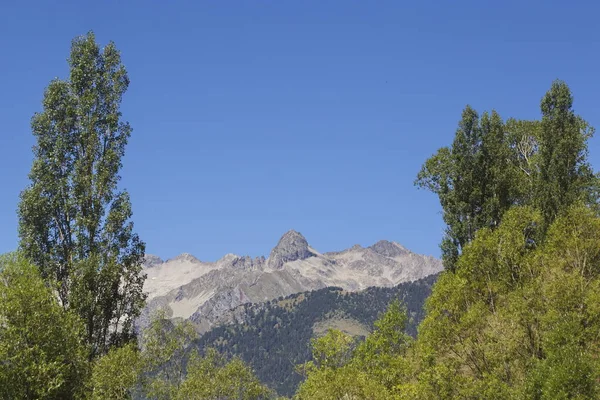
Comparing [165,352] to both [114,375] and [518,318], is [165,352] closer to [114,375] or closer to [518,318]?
[114,375]

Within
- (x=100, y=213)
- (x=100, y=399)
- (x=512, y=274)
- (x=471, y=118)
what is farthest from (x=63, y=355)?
(x=471, y=118)

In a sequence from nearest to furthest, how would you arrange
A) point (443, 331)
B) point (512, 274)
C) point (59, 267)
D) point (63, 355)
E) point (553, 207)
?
point (63, 355) < point (59, 267) < point (443, 331) < point (512, 274) < point (553, 207)

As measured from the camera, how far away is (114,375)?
52.5 metres

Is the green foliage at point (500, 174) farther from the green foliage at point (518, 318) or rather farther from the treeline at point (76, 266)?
the treeline at point (76, 266)

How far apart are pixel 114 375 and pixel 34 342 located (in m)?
7.05

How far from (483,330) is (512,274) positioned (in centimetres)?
1080

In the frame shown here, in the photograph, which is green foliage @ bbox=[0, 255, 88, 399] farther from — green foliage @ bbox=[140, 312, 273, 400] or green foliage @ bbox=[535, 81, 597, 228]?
green foliage @ bbox=[535, 81, 597, 228]

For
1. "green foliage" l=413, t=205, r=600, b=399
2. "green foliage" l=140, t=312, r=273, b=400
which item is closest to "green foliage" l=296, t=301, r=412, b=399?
"green foliage" l=413, t=205, r=600, b=399

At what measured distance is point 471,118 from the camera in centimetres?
9025

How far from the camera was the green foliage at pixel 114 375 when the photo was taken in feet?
169

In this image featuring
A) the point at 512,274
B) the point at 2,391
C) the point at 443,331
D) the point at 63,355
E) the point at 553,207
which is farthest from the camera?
the point at 553,207

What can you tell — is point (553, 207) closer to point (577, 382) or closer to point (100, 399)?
point (577, 382)

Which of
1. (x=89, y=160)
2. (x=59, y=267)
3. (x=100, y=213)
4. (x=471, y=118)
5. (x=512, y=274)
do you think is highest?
(x=471, y=118)

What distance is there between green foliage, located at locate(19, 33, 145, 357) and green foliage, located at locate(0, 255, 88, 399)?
4.08m
